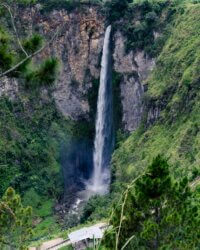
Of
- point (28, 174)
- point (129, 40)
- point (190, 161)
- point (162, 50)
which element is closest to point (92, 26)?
point (129, 40)

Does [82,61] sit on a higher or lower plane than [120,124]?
higher

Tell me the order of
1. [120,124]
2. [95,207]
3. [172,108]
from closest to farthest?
[95,207], [172,108], [120,124]

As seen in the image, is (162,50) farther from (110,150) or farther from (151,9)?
(110,150)

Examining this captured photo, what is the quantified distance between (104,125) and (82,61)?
16.8ft

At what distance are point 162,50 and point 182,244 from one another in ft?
89.2

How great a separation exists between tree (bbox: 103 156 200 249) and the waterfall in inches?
1086

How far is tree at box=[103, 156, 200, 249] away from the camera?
12.0m

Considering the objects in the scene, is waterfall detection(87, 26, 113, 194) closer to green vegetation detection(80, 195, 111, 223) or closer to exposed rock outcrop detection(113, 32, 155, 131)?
exposed rock outcrop detection(113, 32, 155, 131)

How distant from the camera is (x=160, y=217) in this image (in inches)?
481

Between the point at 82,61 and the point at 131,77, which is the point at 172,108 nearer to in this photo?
the point at 131,77

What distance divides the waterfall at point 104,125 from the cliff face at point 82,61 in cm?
54

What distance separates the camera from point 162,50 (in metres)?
38.1

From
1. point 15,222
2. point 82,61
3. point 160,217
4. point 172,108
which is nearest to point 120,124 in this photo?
point 82,61

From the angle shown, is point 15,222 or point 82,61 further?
point 82,61
